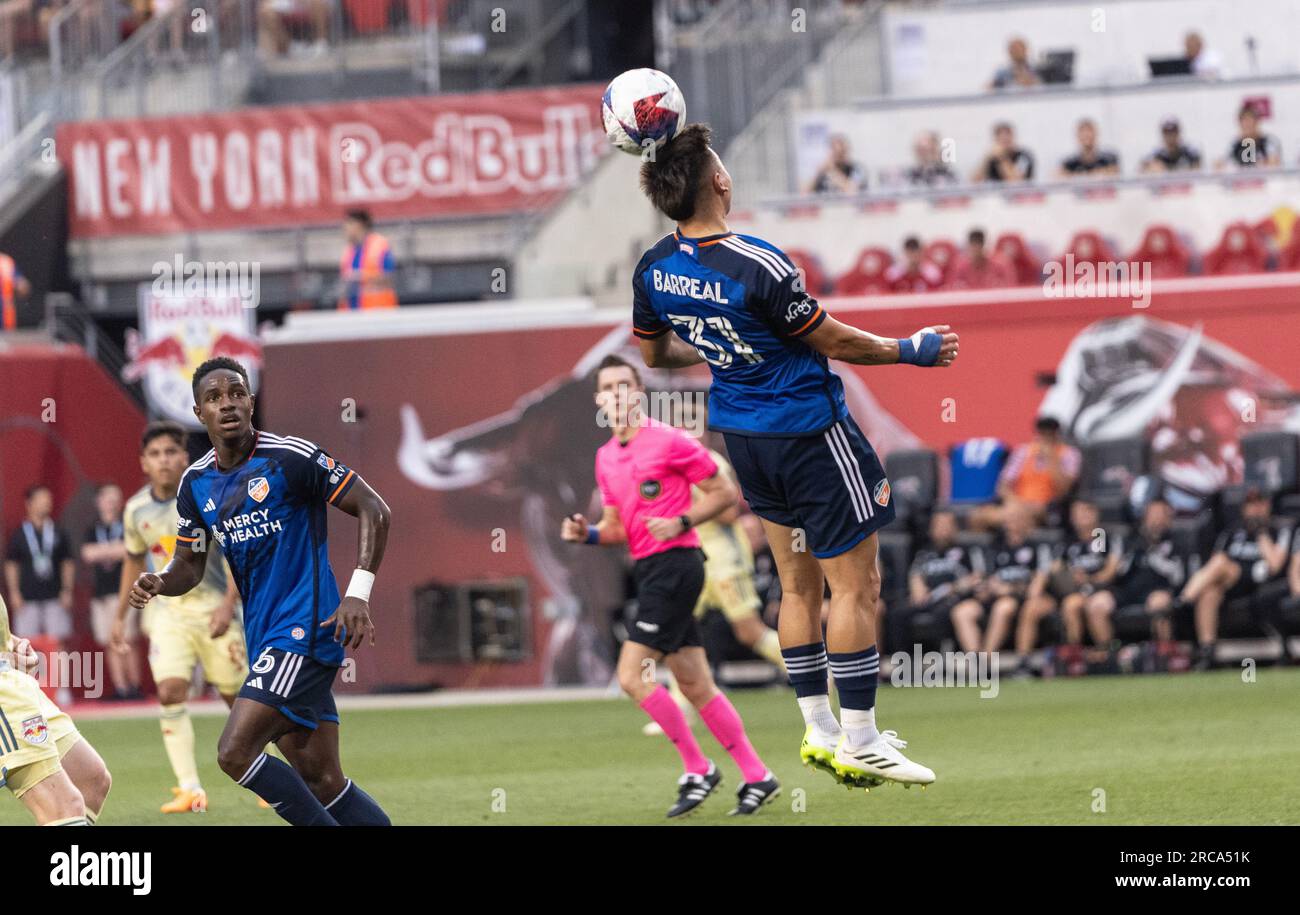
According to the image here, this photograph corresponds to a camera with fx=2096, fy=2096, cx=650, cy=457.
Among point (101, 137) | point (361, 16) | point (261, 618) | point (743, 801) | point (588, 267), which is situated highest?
point (361, 16)

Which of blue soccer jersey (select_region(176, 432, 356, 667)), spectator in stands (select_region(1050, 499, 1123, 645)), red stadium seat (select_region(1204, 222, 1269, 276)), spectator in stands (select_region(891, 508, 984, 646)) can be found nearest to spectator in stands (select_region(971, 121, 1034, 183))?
red stadium seat (select_region(1204, 222, 1269, 276))

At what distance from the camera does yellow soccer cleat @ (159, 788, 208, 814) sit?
11680 millimetres

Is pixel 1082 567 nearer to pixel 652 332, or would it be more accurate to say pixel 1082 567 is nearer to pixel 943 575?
pixel 943 575

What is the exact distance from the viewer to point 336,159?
24.9 metres

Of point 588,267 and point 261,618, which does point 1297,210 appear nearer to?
point 588,267

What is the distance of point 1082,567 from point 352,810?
10.4 meters

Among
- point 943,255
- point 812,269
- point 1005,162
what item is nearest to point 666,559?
point 943,255

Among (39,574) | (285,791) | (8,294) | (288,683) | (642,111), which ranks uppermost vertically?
(8,294)

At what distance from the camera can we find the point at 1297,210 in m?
20.4

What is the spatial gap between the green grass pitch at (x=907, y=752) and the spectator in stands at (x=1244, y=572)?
746 millimetres
